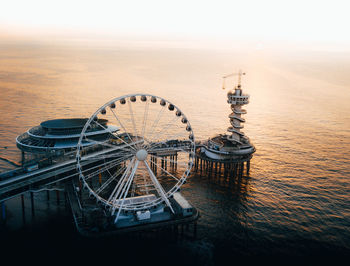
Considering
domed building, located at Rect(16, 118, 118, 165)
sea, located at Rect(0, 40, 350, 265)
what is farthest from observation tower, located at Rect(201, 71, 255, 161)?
domed building, located at Rect(16, 118, 118, 165)

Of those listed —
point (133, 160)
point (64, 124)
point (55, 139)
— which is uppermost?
point (64, 124)

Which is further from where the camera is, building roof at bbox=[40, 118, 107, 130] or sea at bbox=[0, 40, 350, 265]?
building roof at bbox=[40, 118, 107, 130]

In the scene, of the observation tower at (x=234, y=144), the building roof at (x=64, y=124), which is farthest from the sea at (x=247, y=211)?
the building roof at (x=64, y=124)

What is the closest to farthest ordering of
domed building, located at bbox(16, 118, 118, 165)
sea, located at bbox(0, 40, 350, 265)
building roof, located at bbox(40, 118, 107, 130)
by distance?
sea, located at bbox(0, 40, 350, 265) < domed building, located at bbox(16, 118, 118, 165) < building roof, located at bbox(40, 118, 107, 130)

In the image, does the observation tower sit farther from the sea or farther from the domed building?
the domed building

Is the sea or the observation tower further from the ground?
the observation tower

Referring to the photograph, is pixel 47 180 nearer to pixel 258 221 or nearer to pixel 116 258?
pixel 116 258

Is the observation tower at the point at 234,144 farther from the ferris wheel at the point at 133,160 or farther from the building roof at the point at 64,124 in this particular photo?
the building roof at the point at 64,124

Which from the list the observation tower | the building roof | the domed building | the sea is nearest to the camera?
the sea

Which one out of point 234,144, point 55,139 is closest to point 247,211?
point 234,144

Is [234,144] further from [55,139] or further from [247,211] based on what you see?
[55,139]
